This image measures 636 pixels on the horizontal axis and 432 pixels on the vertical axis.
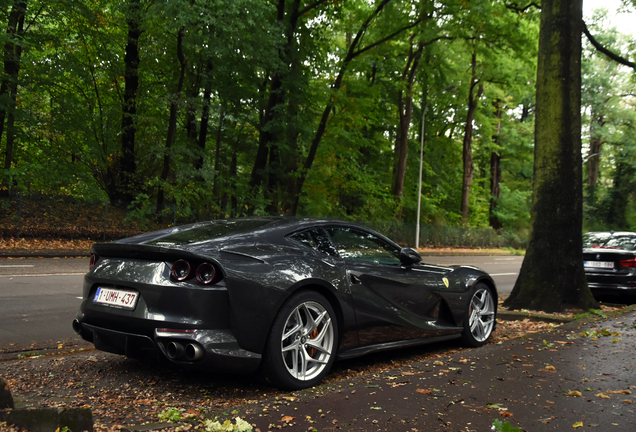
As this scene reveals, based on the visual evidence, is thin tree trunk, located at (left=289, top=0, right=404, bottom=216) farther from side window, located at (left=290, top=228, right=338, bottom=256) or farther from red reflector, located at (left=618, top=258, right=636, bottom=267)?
side window, located at (left=290, top=228, right=338, bottom=256)

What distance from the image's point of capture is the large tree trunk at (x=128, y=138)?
906 inches

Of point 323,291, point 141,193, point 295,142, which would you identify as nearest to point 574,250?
point 323,291

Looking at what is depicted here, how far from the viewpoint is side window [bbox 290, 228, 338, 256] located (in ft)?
14.9

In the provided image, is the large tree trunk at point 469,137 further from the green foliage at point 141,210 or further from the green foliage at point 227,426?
the green foliage at point 227,426

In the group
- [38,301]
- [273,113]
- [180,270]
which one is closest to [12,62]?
[273,113]

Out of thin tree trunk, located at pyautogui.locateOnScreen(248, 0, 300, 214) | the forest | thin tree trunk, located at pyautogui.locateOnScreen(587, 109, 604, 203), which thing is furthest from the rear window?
thin tree trunk, located at pyautogui.locateOnScreen(587, 109, 604, 203)

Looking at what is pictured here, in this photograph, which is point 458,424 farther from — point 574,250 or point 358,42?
point 358,42

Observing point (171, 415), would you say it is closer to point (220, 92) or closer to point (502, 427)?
point (502, 427)

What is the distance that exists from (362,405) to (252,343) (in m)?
A: 0.85

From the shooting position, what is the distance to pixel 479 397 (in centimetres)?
377

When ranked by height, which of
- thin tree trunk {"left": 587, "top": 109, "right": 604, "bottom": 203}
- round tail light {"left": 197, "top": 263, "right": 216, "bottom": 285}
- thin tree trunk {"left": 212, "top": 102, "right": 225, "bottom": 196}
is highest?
thin tree trunk {"left": 587, "top": 109, "right": 604, "bottom": 203}

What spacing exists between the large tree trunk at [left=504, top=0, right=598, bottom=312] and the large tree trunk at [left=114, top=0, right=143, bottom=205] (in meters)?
17.9

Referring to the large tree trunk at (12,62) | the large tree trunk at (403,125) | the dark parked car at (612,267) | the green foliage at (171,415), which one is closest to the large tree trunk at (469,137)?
the large tree trunk at (403,125)

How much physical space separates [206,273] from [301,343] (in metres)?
0.91
